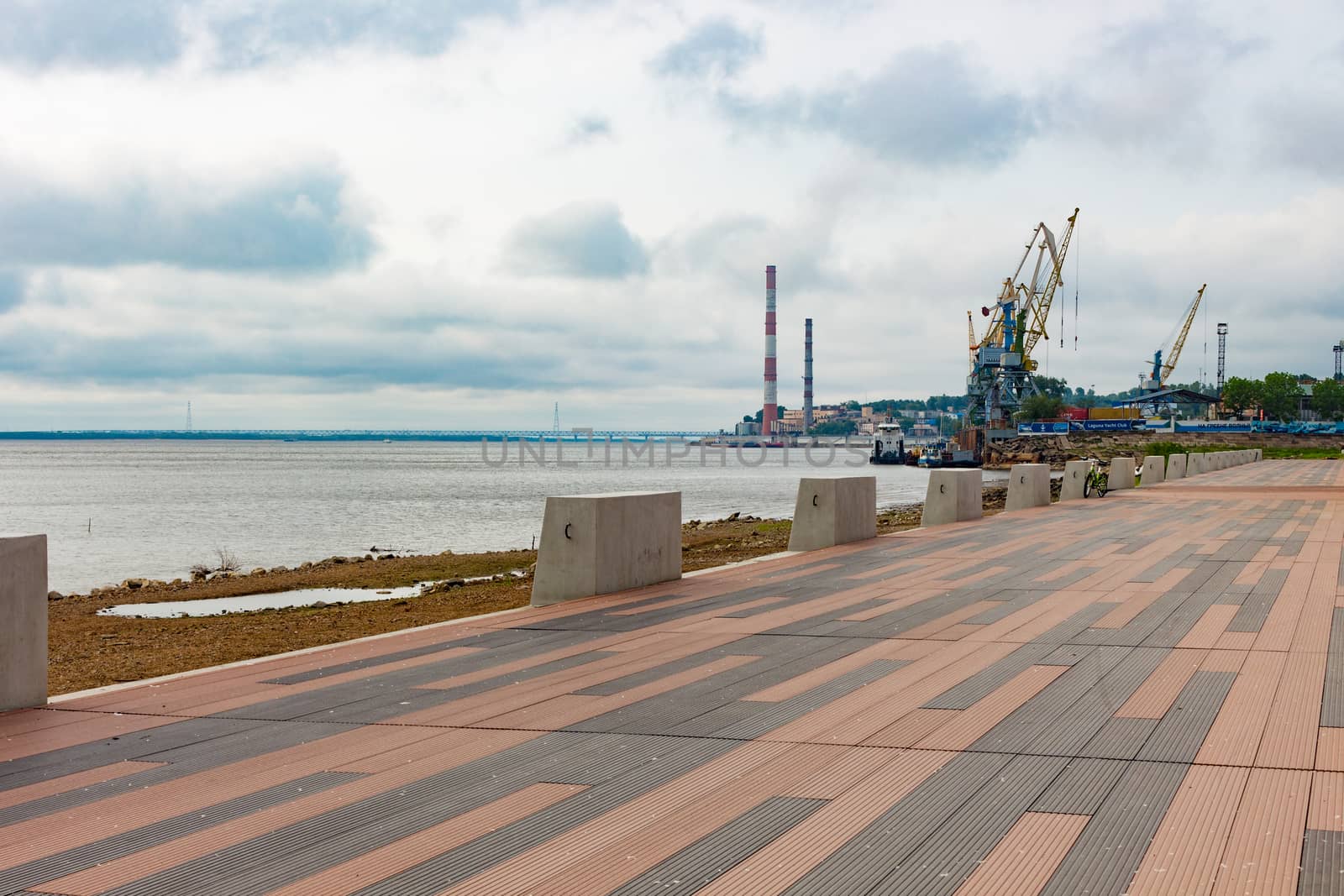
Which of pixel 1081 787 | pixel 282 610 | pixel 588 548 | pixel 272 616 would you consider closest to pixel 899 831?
pixel 1081 787

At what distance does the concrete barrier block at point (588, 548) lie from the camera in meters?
10.9

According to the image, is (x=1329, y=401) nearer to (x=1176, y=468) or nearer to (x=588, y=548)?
(x=1176, y=468)

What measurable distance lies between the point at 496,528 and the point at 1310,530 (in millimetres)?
31520

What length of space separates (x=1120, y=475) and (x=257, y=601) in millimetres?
21601

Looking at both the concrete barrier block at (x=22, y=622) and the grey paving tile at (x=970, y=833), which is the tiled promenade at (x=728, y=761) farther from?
the concrete barrier block at (x=22, y=622)

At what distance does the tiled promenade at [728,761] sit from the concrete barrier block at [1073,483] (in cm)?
1610

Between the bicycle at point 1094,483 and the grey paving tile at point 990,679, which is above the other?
the bicycle at point 1094,483

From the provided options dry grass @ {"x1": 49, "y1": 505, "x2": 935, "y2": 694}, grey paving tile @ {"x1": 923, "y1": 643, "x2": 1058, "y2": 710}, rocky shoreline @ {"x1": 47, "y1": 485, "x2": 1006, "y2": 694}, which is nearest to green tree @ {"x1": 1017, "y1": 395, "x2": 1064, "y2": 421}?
rocky shoreline @ {"x1": 47, "y1": 485, "x2": 1006, "y2": 694}

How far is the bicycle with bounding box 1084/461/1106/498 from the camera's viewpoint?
88.1 feet

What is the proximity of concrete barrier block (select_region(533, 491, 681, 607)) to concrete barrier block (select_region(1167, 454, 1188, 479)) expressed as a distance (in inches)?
1216

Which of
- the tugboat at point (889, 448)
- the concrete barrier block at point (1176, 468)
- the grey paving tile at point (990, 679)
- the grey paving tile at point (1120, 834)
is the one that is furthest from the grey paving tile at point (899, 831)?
the tugboat at point (889, 448)

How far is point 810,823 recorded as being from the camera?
4.31m

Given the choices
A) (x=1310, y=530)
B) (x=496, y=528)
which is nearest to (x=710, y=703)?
(x=1310, y=530)

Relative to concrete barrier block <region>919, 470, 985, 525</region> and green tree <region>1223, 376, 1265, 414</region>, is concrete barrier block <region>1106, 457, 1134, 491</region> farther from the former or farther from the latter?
green tree <region>1223, 376, 1265, 414</region>
